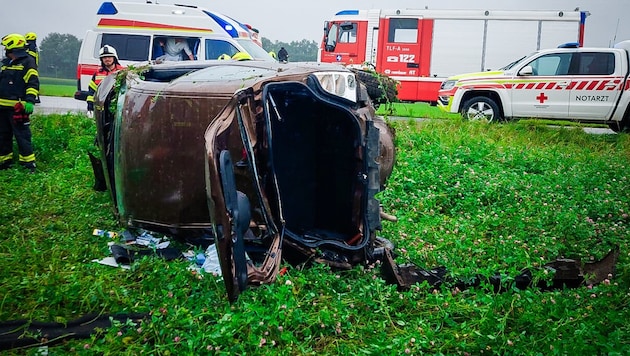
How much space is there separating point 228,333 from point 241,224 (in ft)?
1.71

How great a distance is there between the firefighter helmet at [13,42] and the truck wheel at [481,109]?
818cm

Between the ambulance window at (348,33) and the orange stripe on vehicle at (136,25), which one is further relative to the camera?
the ambulance window at (348,33)

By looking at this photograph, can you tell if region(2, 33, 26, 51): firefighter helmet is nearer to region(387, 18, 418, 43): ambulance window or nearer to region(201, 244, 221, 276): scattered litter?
region(201, 244, 221, 276): scattered litter

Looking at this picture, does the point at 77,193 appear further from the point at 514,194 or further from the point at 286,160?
the point at 514,194

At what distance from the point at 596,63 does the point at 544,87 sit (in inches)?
42.8

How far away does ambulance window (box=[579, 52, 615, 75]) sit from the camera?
10.5m

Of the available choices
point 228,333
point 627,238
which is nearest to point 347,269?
point 228,333

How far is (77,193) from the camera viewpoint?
17.8 ft

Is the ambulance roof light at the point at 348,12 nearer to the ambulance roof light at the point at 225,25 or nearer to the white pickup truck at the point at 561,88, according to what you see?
the ambulance roof light at the point at 225,25

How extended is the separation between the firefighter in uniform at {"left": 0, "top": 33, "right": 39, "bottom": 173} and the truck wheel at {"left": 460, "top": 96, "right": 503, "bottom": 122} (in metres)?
8.07

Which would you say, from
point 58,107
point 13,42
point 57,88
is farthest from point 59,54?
point 13,42

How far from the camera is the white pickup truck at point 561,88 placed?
34.5 ft

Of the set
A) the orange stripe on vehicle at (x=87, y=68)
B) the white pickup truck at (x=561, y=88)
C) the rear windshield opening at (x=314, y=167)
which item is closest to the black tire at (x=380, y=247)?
the rear windshield opening at (x=314, y=167)

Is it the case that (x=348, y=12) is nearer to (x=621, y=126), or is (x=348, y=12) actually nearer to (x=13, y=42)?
(x=621, y=126)
